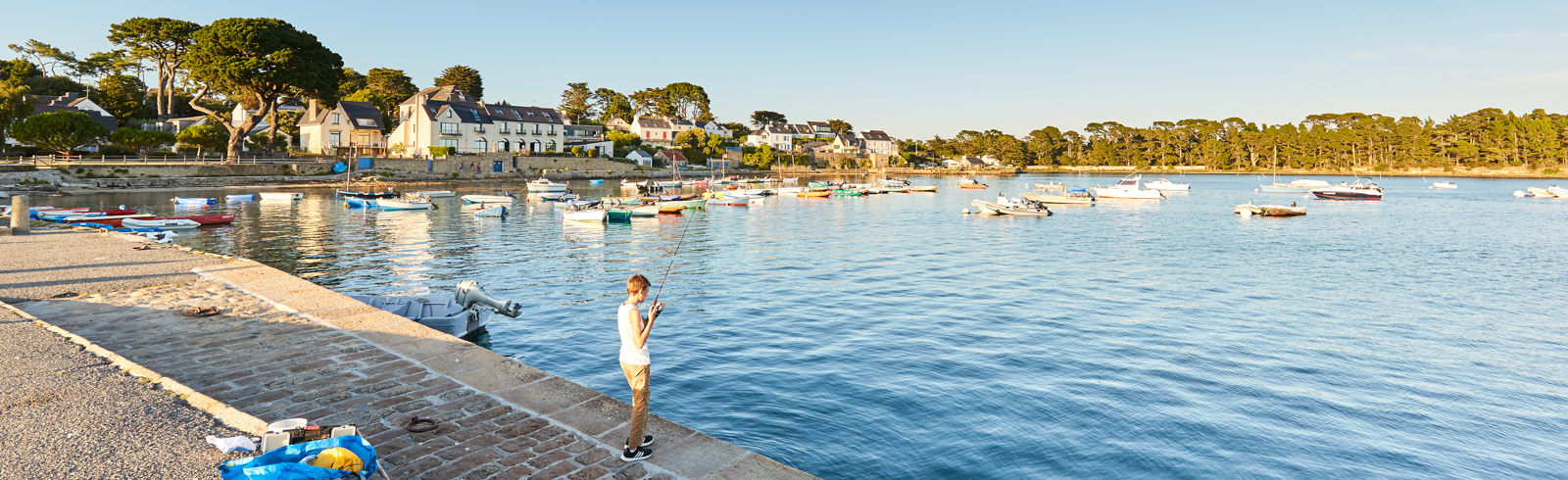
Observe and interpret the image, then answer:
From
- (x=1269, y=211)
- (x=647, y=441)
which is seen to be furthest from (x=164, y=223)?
(x=1269, y=211)

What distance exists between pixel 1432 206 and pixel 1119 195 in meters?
27.7

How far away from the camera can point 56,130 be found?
221ft

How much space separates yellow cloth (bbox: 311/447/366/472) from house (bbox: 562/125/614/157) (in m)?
117

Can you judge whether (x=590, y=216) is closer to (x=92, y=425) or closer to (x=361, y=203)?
(x=361, y=203)

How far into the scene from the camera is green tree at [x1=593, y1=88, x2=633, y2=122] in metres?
171

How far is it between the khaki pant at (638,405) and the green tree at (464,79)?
145 m

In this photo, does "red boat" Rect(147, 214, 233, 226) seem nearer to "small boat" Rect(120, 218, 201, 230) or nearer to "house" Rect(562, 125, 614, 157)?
"small boat" Rect(120, 218, 201, 230)

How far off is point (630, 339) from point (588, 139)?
12940cm

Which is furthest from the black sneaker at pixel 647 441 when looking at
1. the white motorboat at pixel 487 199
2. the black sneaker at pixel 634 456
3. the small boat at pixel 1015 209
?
the small boat at pixel 1015 209

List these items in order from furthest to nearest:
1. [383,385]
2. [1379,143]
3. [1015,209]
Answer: [1379,143] → [1015,209] → [383,385]

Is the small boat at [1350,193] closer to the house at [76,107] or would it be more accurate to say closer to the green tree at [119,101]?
the house at [76,107]

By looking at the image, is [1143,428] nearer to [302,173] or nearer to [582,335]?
[582,335]

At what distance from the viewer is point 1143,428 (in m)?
12.0

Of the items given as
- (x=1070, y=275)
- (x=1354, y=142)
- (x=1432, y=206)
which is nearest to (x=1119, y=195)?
(x=1432, y=206)
